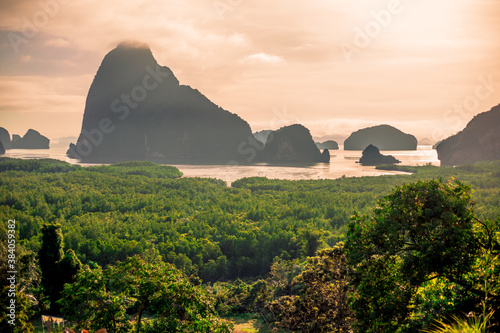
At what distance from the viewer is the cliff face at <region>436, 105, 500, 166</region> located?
148 m

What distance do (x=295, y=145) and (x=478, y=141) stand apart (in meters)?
83.5

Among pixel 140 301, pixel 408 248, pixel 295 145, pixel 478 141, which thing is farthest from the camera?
pixel 295 145

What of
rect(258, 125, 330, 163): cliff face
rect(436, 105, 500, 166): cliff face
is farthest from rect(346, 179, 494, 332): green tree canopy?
rect(258, 125, 330, 163): cliff face

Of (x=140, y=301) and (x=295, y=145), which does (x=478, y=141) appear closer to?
(x=295, y=145)

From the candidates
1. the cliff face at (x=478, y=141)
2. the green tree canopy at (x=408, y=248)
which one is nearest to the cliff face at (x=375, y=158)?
the cliff face at (x=478, y=141)

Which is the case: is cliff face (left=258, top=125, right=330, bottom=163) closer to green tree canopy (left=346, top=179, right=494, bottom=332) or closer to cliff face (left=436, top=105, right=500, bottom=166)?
cliff face (left=436, top=105, right=500, bottom=166)

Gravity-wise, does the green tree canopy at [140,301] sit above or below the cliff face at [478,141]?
below

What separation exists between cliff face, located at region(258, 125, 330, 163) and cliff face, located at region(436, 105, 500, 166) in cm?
6194

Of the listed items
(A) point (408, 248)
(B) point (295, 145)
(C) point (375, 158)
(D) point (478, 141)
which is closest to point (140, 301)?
(A) point (408, 248)

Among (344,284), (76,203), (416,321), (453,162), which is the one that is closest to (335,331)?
(344,284)

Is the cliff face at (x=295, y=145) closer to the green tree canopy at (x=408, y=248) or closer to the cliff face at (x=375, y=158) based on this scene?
the cliff face at (x=375, y=158)

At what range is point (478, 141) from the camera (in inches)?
6014

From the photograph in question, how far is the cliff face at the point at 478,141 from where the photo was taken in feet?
486

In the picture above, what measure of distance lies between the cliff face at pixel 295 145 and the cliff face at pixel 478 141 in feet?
203
